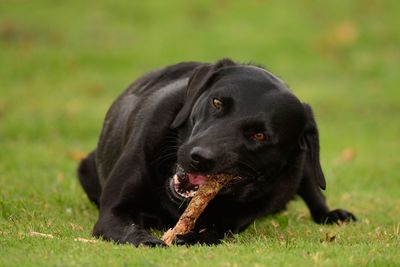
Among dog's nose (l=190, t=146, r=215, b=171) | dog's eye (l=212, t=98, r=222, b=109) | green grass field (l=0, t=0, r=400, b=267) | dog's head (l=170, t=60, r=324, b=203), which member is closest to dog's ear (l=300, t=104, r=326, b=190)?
dog's head (l=170, t=60, r=324, b=203)

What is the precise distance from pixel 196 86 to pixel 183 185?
76 cm

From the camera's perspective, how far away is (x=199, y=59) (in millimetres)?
16656

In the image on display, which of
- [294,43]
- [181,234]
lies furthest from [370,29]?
[181,234]

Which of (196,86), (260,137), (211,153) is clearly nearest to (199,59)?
(196,86)

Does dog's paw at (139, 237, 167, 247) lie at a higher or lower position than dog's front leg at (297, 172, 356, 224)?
higher

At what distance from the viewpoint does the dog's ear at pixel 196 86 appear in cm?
581

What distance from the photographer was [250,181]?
18.3ft

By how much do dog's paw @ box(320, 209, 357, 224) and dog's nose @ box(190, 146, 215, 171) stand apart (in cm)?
239

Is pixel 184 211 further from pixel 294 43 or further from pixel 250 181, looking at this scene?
pixel 294 43

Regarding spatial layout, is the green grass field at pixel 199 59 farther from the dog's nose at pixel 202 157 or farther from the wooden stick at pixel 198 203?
the dog's nose at pixel 202 157

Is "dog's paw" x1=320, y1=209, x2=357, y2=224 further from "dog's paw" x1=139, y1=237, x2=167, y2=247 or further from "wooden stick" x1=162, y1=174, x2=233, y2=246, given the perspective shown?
"dog's paw" x1=139, y1=237, x2=167, y2=247

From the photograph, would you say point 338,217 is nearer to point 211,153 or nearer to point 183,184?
point 183,184

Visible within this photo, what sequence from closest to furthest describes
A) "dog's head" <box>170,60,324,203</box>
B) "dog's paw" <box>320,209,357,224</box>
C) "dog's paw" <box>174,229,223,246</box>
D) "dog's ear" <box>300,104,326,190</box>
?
"dog's head" <box>170,60,324,203</box>
"dog's paw" <box>174,229,223,246</box>
"dog's ear" <box>300,104,326,190</box>
"dog's paw" <box>320,209,357,224</box>

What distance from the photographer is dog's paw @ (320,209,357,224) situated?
7254mm
